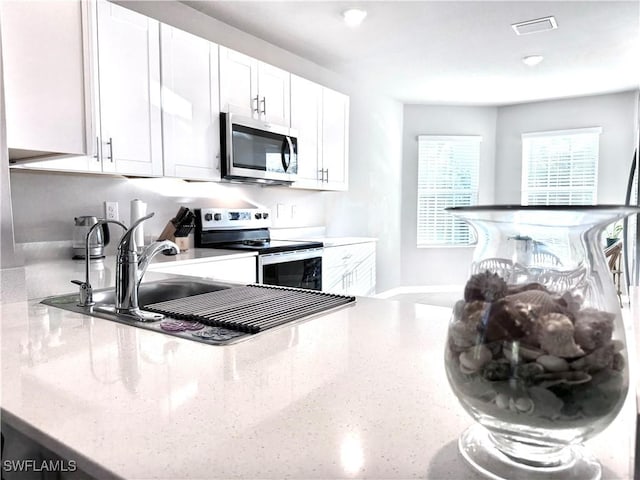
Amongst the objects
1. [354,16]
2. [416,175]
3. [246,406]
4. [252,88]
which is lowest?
[246,406]

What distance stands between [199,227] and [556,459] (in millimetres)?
2849

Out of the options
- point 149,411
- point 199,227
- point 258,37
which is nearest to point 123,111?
point 199,227

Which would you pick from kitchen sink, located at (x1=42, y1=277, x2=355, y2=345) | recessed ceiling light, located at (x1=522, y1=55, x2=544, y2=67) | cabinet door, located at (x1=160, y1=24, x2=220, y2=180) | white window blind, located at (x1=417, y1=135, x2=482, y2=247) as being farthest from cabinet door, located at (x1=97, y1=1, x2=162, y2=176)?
white window blind, located at (x1=417, y1=135, x2=482, y2=247)

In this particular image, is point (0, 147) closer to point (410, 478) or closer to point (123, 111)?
point (123, 111)

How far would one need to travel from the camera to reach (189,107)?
106 inches

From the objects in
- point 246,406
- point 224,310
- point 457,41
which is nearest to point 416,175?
point 457,41

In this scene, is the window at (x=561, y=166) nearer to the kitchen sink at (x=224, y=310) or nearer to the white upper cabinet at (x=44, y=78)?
the kitchen sink at (x=224, y=310)

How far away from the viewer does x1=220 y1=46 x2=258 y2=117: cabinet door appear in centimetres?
290

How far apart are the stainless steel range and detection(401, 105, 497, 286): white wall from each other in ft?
9.54

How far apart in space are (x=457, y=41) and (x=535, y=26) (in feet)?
1.90

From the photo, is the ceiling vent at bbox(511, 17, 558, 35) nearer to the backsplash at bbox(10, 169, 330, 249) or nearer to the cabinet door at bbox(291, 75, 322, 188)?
the cabinet door at bbox(291, 75, 322, 188)

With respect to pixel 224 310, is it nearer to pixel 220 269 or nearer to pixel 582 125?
pixel 220 269

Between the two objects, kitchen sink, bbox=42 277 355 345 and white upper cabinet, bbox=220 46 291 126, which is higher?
white upper cabinet, bbox=220 46 291 126

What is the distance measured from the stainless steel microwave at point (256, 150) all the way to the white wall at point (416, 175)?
2.91 metres
